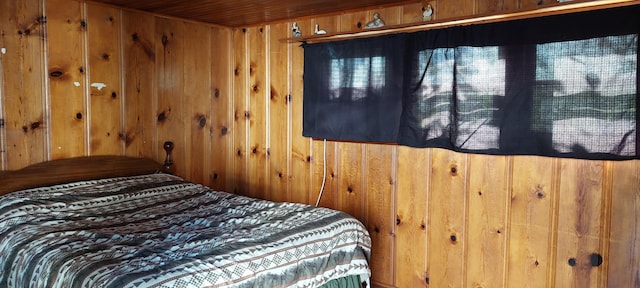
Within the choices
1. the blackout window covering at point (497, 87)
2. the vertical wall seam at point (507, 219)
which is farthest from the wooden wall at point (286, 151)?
the blackout window covering at point (497, 87)

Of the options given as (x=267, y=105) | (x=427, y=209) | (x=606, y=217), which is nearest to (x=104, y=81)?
(x=267, y=105)

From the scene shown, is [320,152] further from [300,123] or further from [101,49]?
[101,49]

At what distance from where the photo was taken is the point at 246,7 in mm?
3006

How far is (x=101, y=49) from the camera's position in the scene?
2961 millimetres

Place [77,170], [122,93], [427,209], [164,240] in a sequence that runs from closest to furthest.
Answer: [164,240] < [427,209] < [77,170] < [122,93]

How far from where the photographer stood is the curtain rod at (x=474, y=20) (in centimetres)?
205

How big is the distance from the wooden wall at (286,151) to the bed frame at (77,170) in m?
0.06

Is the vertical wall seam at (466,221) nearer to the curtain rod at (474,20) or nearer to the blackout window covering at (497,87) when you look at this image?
the blackout window covering at (497,87)

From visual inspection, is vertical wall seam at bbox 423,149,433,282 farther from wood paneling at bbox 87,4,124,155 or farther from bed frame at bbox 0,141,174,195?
wood paneling at bbox 87,4,124,155

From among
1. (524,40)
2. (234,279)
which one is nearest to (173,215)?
(234,279)

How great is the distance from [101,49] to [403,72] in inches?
75.6

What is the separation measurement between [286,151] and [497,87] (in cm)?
163

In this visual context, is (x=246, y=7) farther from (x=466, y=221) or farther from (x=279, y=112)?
(x=466, y=221)

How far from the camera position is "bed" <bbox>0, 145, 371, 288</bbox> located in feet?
5.40
